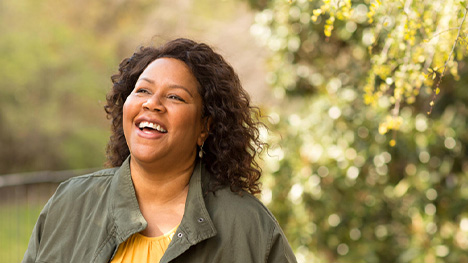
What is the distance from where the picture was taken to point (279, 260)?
8.19 feet

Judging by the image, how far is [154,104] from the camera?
251 centimetres

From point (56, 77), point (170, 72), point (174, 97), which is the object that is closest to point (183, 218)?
point (174, 97)

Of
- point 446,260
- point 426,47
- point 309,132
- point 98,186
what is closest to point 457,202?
point 446,260

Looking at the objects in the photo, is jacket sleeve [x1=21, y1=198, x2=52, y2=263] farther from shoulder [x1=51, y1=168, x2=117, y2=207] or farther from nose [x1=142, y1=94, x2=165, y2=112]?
nose [x1=142, y1=94, x2=165, y2=112]

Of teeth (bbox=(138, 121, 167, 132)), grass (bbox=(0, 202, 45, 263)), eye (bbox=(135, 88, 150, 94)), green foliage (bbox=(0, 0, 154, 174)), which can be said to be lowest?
grass (bbox=(0, 202, 45, 263))

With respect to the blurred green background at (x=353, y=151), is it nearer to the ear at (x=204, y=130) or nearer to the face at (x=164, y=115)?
the ear at (x=204, y=130)

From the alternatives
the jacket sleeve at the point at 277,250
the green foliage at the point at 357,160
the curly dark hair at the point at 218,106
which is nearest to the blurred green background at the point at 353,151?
the green foliage at the point at 357,160

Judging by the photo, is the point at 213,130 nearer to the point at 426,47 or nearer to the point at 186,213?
the point at 186,213

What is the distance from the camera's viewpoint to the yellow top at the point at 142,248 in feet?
8.12

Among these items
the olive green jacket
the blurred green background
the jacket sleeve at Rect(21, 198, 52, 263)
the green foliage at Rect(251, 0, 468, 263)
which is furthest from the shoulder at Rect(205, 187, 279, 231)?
the green foliage at Rect(251, 0, 468, 263)

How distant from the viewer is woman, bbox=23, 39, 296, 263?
2.48 metres

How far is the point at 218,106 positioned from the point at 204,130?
0.11 metres

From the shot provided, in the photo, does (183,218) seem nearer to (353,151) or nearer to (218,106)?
(218,106)

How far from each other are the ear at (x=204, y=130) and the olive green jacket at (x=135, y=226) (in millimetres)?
122
